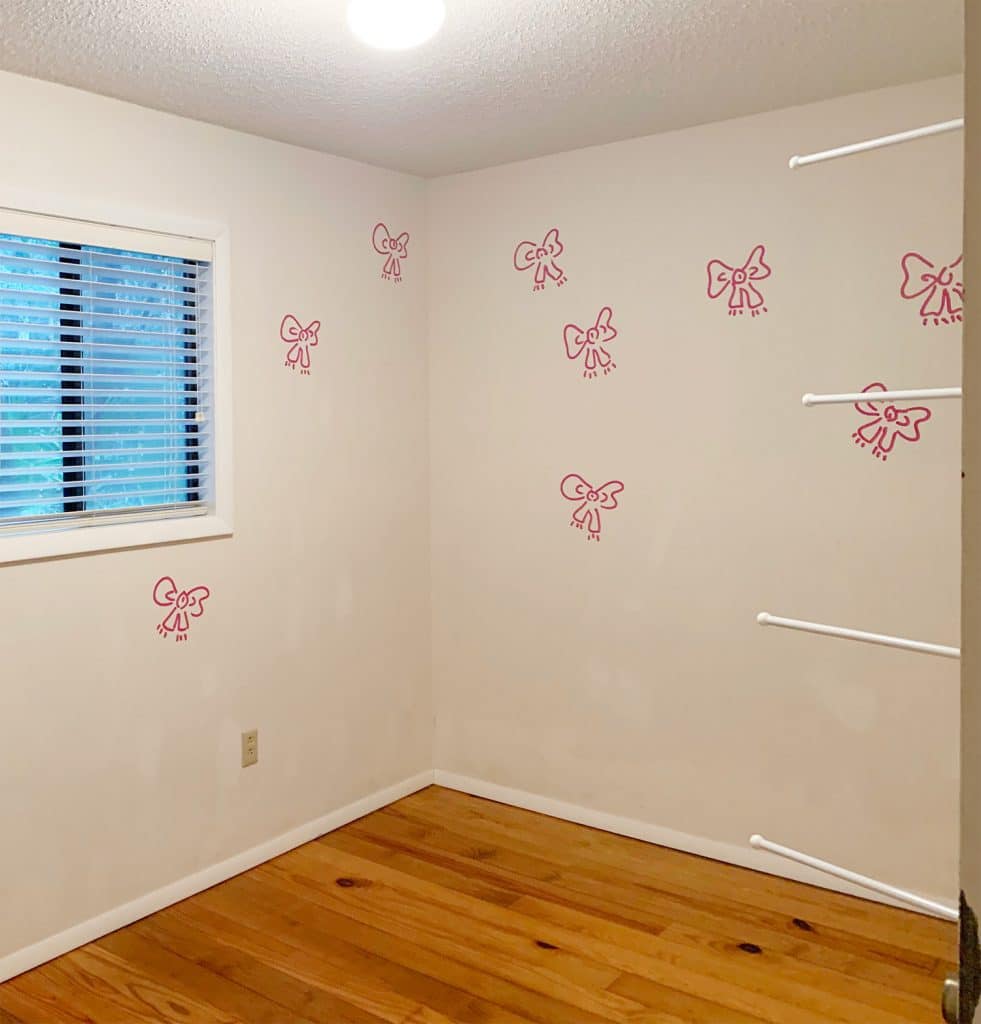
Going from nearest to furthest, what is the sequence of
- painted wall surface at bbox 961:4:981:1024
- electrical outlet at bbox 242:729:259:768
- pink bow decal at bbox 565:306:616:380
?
painted wall surface at bbox 961:4:981:1024
electrical outlet at bbox 242:729:259:768
pink bow decal at bbox 565:306:616:380

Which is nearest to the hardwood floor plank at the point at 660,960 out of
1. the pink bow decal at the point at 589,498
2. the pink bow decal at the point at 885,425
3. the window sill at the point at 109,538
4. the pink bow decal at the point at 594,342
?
the window sill at the point at 109,538

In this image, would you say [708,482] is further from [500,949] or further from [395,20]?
[395,20]

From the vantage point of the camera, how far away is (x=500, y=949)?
2.87 meters

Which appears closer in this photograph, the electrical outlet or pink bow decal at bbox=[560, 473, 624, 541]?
the electrical outlet

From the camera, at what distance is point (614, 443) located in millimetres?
3570

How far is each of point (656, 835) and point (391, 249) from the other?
7.23ft

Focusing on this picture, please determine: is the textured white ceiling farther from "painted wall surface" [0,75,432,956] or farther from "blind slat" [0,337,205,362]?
"blind slat" [0,337,205,362]

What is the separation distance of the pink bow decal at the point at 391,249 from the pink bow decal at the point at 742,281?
3.75ft

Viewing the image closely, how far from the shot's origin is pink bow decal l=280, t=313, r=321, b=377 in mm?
3475

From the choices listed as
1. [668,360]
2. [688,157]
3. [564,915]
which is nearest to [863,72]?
[688,157]

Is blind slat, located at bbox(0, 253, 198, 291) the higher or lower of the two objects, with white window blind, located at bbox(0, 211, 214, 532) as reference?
higher

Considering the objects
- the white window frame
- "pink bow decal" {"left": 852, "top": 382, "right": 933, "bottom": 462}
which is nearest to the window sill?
the white window frame

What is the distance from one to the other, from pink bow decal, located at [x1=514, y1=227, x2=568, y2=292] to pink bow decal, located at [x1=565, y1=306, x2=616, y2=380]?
177 mm

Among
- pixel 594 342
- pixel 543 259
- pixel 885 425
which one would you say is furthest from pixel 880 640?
pixel 543 259
